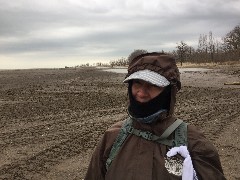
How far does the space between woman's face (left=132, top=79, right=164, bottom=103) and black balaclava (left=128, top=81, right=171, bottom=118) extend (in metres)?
0.02

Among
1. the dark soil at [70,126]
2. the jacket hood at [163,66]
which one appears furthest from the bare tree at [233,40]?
the jacket hood at [163,66]

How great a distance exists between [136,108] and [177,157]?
398 mm

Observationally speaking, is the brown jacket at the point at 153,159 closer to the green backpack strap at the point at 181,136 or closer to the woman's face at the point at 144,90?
the green backpack strap at the point at 181,136

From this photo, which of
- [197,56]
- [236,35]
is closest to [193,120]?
[236,35]

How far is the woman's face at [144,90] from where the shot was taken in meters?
2.48

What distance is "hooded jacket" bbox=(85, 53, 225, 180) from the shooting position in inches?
93.0

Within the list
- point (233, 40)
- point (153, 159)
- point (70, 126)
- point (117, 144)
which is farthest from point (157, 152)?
point (233, 40)

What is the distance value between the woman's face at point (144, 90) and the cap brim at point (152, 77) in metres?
0.06

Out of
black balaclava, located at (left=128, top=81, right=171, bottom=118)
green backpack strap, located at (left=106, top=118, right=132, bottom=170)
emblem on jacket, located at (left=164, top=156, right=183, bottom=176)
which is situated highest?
black balaclava, located at (left=128, top=81, right=171, bottom=118)

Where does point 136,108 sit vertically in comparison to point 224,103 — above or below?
above

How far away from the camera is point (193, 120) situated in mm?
10320

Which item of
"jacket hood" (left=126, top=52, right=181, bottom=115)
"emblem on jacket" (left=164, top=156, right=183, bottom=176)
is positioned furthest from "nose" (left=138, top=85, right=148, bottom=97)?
"emblem on jacket" (left=164, top=156, right=183, bottom=176)

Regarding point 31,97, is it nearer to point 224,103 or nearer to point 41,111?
point 41,111

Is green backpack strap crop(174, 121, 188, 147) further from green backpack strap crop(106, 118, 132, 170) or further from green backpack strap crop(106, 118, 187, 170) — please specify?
green backpack strap crop(106, 118, 132, 170)
